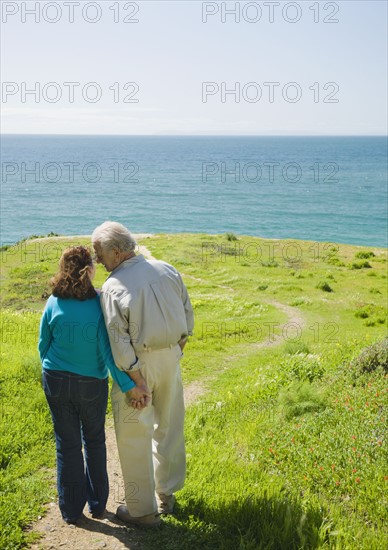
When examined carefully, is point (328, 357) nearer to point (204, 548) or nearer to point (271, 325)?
point (204, 548)

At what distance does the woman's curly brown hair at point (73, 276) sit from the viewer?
18.3 feet

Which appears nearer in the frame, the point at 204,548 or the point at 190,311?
the point at 204,548

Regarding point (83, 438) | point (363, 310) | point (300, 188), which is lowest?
point (363, 310)

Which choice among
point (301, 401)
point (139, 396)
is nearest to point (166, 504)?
point (139, 396)

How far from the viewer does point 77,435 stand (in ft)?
19.6

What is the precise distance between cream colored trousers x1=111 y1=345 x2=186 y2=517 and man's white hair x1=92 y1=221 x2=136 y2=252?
1122 millimetres

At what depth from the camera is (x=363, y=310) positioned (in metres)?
25.8

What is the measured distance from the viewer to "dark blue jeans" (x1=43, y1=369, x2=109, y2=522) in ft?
19.0

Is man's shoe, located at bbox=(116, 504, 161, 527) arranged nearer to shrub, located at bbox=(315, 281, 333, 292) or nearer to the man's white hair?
the man's white hair

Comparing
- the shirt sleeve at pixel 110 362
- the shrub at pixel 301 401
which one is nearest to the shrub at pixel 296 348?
the shrub at pixel 301 401

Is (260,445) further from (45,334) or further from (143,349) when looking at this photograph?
(45,334)

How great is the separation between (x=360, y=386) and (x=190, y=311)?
4.85 metres

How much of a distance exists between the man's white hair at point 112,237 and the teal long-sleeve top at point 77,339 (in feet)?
1.85

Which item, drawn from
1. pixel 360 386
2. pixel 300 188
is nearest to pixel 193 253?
pixel 360 386
